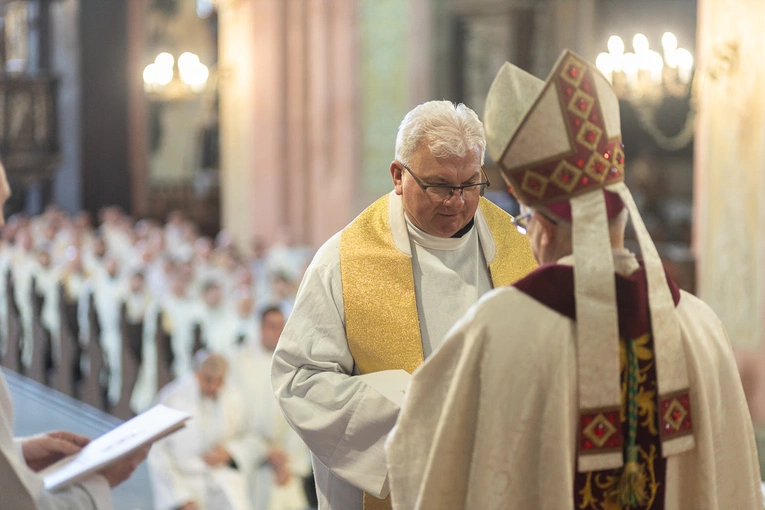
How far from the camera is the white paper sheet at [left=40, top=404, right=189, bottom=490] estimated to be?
2.61 meters

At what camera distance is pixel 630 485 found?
1885 millimetres

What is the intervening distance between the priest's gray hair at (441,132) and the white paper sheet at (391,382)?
1.81 ft

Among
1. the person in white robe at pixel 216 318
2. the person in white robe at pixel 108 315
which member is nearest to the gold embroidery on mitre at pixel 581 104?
the person in white robe at pixel 216 318

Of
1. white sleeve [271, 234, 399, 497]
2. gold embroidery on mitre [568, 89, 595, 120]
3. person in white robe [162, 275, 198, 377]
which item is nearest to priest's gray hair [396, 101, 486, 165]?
white sleeve [271, 234, 399, 497]

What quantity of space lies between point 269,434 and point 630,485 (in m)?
4.85

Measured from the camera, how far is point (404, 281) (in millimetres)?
2727

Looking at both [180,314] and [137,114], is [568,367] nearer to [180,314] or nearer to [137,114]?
[180,314]

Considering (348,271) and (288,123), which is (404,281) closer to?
(348,271)

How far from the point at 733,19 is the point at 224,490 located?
187 inches

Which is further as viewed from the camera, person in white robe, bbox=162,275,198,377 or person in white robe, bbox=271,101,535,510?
person in white robe, bbox=162,275,198,377

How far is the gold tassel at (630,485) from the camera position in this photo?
6.19 feet

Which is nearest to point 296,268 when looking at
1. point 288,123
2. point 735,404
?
point 288,123

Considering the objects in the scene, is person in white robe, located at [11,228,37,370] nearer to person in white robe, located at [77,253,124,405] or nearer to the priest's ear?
person in white robe, located at [77,253,124,405]

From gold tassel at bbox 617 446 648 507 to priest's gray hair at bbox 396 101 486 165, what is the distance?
0.95m
